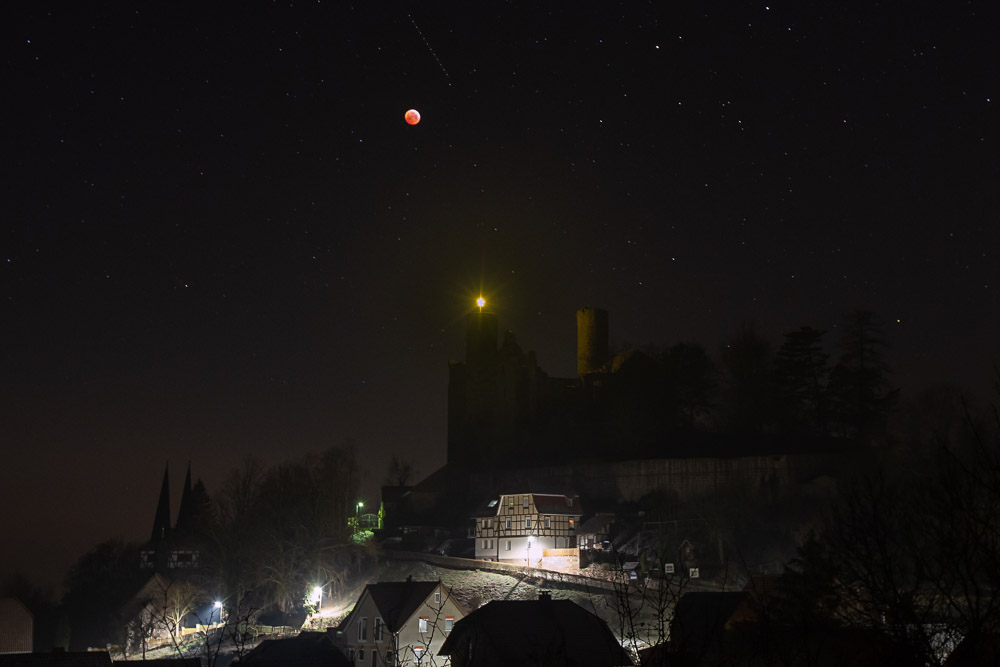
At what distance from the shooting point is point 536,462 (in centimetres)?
7406

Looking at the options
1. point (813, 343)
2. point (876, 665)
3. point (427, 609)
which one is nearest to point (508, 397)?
point (813, 343)

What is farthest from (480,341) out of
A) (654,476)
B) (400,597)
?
(400,597)

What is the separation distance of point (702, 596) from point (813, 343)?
130 feet

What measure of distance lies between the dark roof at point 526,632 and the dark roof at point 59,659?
10.6 m

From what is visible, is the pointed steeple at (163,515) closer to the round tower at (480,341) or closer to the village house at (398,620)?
the round tower at (480,341)

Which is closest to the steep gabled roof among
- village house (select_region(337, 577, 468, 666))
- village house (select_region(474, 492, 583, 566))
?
village house (select_region(337, 577, 468, 666))

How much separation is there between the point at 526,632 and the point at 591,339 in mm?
58218

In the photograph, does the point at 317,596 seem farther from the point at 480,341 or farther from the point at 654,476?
the point at 480,341

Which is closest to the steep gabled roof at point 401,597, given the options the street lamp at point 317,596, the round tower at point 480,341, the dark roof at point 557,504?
the street lamp at point 317,596

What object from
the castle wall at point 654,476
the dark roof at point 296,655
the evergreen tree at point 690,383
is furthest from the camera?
the evergreen tree at point 690,383

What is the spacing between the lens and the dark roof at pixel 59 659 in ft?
102

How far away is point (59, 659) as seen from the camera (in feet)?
105

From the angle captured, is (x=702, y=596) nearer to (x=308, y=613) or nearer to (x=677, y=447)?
(x=308, y=613)

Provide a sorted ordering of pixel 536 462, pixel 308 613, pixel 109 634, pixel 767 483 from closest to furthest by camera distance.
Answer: pixel 308 613, pixel 767 483, pixel 109 634, pixel 536 462
